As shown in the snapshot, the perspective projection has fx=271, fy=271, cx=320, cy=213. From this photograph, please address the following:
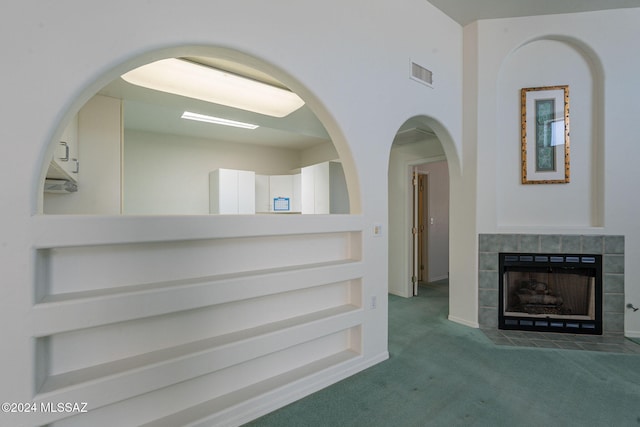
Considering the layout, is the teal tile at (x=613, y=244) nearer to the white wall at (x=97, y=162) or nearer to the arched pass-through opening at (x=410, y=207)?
the arched pass-through opening at (x=410, y=207)

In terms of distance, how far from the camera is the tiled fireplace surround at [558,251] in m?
2.92

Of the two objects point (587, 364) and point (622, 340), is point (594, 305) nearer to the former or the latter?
point (622, 340)

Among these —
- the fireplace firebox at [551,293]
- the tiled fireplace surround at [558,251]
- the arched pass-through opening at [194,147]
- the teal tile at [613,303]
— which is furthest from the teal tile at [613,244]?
the arched pass-through opening at [194,147]

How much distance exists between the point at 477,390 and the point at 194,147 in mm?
5162

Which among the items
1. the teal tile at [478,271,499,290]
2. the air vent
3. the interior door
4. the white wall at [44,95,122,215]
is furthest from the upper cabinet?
the interior door

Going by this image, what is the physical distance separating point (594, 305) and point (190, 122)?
5.61m

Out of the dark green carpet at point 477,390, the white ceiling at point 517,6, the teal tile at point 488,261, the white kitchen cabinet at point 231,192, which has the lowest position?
the dark green carpet at point 477,390

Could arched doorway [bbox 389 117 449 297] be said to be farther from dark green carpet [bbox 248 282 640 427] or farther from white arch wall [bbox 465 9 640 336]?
dark green carpet [bbox 248 282 640 427]

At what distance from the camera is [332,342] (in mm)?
2285

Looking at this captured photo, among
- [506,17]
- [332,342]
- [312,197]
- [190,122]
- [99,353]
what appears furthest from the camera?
[312,197]

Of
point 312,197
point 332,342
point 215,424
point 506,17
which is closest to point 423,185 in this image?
point 312,197

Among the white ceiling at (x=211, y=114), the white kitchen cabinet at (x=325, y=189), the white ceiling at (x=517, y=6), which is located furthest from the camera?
the white kitchen cabinet at (x=325, y=189)

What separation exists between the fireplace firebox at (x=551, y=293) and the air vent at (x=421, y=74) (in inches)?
83.7

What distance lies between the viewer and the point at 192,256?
1632 mm
